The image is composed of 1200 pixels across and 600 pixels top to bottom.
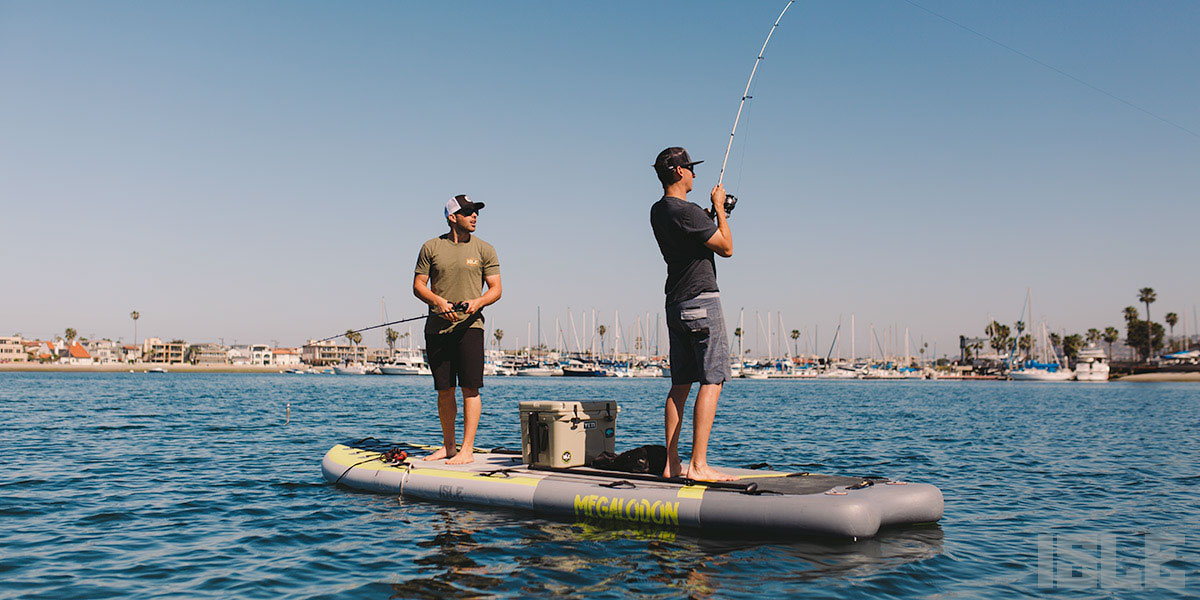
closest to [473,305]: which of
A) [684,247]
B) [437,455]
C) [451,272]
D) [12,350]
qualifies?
[451,272]

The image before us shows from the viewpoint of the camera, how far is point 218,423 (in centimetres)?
1927

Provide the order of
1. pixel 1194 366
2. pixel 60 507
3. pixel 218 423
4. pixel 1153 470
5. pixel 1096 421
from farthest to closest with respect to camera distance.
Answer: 1. pixel 1194 366
2. pixel 1096 421
3. pixel 218 423
4. pixel 1153 470
5. pixel 60 507

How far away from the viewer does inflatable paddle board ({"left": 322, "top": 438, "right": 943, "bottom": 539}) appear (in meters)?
5.45

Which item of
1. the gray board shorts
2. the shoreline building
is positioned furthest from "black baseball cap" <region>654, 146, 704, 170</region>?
the shoreline building

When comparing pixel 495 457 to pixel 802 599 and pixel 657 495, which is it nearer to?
pixel 657 495

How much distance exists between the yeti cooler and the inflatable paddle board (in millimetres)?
155

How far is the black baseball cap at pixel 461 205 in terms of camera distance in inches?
289

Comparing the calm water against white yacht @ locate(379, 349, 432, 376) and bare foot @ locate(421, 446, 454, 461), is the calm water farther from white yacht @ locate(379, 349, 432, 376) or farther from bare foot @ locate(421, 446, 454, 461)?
white yacht @ locate(379, 349, 432, 376)

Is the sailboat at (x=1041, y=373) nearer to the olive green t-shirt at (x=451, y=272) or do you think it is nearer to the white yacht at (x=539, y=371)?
the white yacht at (x=539, y=371)

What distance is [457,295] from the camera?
23.9 feet

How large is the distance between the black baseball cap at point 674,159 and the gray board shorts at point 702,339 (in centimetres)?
102

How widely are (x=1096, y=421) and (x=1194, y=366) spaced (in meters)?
103

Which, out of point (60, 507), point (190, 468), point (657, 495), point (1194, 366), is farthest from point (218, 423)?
point (1194, 366)

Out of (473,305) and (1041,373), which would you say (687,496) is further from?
(1041,373)
